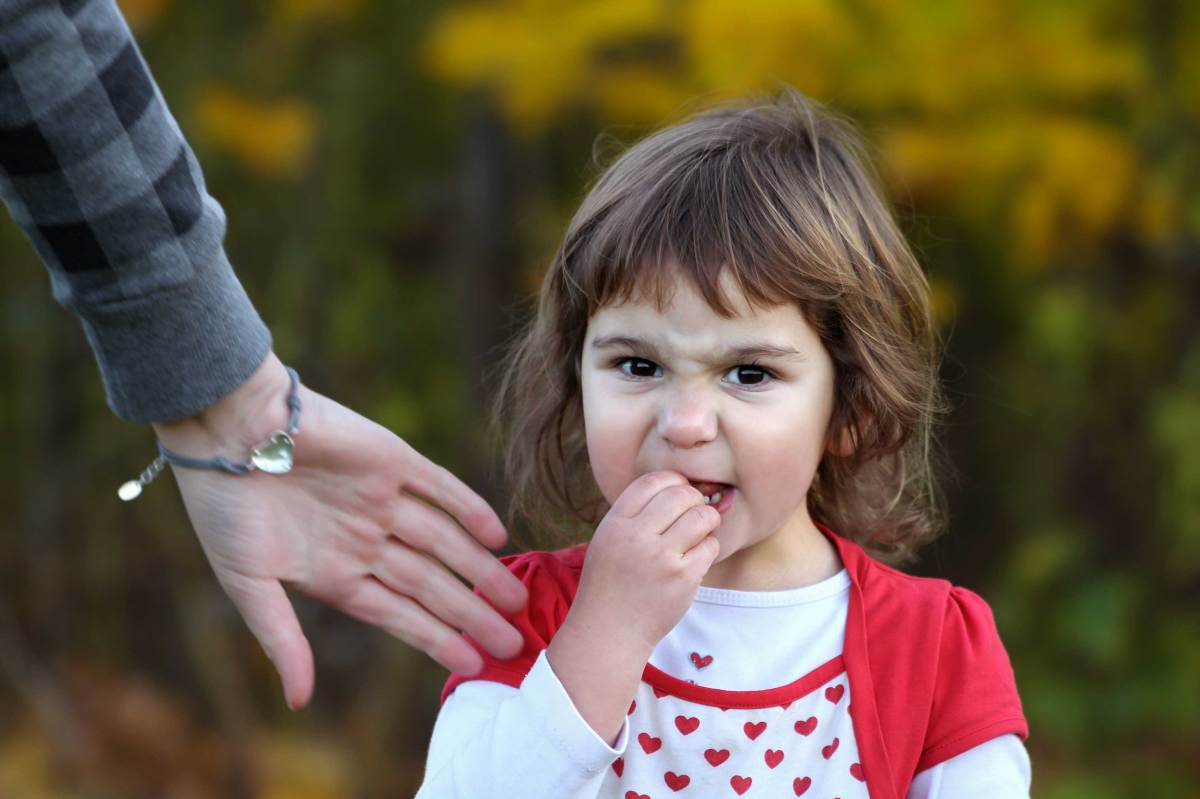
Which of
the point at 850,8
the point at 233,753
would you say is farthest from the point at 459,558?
the point at 233,753

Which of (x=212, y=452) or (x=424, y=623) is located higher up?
(x=212, y=452)

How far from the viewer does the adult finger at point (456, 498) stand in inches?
76.6

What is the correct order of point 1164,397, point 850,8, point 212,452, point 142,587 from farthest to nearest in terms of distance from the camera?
point 142,587, point 1164,397, point 850,8, point 212,452

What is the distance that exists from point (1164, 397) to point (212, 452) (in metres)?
2.93

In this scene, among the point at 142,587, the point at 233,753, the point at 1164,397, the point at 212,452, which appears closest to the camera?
the point at 212,452

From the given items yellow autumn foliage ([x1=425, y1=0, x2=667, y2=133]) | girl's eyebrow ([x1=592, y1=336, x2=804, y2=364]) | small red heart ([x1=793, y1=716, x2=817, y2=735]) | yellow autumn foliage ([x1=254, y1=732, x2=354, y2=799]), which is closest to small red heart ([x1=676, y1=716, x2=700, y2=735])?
small red heart ([x1=793, y1=716, x2=817, y2=735])

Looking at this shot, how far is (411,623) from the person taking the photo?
6.28 feet

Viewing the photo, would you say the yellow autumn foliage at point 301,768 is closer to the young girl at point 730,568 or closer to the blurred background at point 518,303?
the blurred background at point 518,303

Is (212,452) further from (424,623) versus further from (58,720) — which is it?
(58,720)

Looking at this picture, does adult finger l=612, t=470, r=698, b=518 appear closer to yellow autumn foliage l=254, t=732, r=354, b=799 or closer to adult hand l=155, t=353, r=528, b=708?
adult hand l=155, t=353, r=528, b=708

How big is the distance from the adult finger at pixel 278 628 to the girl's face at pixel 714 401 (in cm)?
48

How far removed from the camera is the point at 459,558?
1906 millimetres

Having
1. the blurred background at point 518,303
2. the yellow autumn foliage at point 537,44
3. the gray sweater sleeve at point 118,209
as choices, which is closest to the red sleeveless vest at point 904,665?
the gray sweater sleeve at point 118,209

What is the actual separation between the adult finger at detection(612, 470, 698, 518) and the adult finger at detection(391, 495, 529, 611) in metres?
0.24
